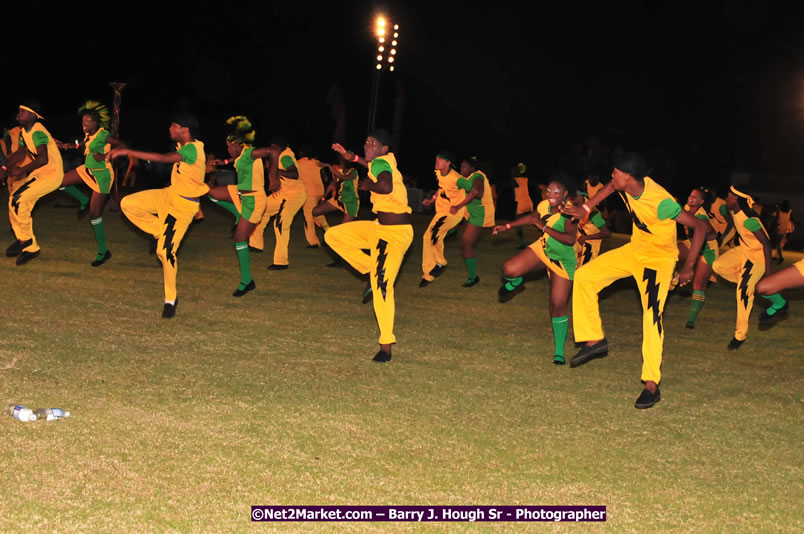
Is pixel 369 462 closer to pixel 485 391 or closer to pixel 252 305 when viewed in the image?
pixel 485 391

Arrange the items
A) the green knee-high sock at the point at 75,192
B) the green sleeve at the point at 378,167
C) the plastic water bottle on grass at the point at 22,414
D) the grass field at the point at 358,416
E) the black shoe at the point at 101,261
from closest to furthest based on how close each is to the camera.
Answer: the grass field at the point at 358,416, the plastic water bottle on grass at the point at 22,414, the green sleeve at the point at 378,167, the black shoe at the point at 101,261, the green knee-high sock at the point at 75,192

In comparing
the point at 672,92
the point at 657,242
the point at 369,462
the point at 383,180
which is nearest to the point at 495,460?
the point at 369,462

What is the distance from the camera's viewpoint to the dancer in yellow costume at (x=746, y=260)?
9172 mm

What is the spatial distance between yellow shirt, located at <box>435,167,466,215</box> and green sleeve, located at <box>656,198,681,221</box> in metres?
6.36

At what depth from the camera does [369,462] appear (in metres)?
5.20

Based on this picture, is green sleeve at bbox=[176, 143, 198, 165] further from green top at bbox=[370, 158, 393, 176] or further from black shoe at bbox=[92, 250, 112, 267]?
black shoe at bbox=[92, 250, 112, 267]

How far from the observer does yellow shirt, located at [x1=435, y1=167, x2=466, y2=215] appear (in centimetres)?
1300

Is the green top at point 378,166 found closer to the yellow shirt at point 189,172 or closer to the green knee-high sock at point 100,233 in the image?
the yellow shirt at point 189,172

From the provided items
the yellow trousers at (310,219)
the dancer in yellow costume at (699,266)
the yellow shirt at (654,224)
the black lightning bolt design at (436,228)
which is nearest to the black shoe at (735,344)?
the dancer in yellow costume at (699,266)

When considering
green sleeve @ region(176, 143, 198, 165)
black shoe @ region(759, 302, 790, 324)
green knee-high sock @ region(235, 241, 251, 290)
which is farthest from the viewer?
green knee-high sock @ region(235, 241, 251, 290)

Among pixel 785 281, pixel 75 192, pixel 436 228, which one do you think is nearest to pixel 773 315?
pixel 785 281

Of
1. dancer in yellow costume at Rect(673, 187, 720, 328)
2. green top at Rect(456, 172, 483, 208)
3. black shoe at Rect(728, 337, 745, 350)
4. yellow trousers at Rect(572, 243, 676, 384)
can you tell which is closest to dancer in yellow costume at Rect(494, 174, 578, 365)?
yellow trousers at Rect(572, 243, 676, 384)

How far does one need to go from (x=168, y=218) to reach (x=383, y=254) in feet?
8.62

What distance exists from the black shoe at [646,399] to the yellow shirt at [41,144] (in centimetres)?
792
